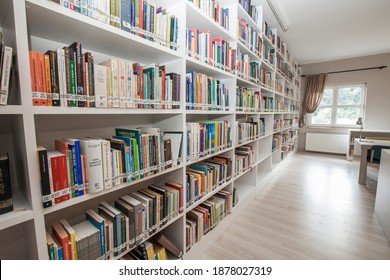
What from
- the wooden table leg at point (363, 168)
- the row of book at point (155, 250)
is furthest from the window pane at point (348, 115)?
the row of book at point (155, 250)

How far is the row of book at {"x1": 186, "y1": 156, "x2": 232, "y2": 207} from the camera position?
4.85 ft

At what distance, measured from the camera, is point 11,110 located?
24.8 inches

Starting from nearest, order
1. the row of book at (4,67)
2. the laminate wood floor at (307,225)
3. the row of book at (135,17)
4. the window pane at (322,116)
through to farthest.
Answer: the row of book at (4,67) < the row of book at (135,17) < the laminate wood floor at (307,225) < the window pane at (322,116)

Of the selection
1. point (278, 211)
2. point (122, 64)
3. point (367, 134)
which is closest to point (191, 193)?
point (122, 64)

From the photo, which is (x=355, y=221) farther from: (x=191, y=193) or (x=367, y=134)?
(x=367, y=134)

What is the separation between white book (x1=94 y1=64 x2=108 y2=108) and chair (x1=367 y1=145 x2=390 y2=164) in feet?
13.0

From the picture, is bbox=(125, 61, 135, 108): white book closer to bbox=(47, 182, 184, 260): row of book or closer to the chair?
bbox=(47, 182, 184, 260): row of book

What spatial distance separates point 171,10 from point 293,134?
5244mm

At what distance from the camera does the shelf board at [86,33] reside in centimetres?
73

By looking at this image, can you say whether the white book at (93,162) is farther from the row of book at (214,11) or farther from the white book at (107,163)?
the row of book at (214,11)

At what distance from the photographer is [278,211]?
2311 mm

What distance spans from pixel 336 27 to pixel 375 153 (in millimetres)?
2322

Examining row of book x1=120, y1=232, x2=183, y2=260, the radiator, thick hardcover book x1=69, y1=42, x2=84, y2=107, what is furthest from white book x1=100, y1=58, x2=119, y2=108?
the radiator

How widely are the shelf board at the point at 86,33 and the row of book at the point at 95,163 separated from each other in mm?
517
